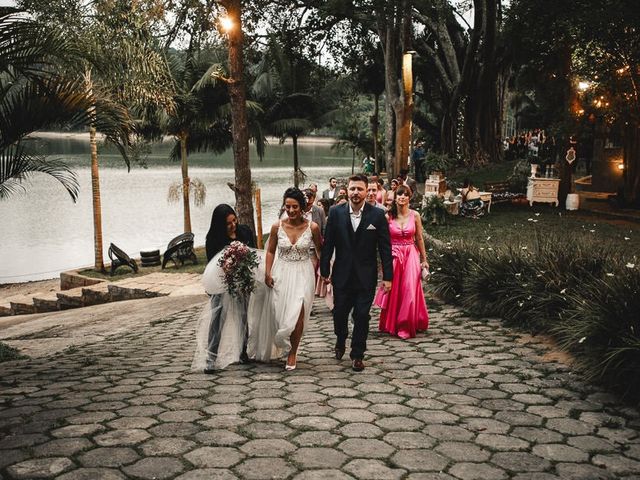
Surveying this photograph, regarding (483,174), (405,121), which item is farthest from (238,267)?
(483,174)

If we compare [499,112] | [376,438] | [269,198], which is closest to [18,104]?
[376,438]

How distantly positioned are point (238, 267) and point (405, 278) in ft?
7.83

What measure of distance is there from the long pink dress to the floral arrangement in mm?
2023

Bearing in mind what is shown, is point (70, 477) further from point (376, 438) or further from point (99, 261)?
point (99, 261)

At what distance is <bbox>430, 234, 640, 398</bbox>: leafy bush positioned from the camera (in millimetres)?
5121

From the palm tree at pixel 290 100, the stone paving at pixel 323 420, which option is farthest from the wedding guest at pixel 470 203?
the stone paving at pixel 323 420

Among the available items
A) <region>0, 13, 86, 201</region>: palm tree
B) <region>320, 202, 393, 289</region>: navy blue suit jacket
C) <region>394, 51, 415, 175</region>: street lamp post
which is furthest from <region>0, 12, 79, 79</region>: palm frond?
<region>394, 51, 415, 175</region>: street lamp post

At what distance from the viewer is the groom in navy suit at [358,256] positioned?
579 cm

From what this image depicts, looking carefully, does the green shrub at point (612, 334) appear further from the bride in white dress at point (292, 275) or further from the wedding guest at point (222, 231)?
the wedding guest at point (222, 231)

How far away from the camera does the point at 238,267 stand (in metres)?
5.80

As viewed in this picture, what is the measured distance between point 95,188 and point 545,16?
47.5ft

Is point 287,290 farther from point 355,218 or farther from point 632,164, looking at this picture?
point 632,164

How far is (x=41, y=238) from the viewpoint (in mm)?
30766

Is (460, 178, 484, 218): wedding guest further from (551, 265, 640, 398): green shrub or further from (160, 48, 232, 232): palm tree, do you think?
(551, 265, 640, 398): green shrub
